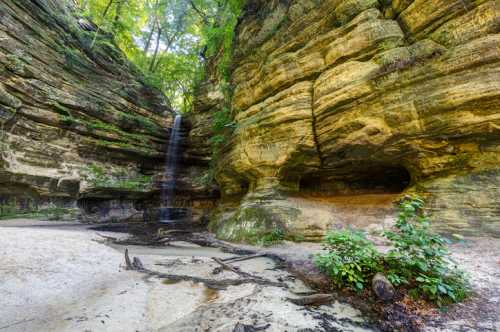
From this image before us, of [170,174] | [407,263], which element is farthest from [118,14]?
[407,263]

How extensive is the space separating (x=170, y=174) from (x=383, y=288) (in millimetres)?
14139

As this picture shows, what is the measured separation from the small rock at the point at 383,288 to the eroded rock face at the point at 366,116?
377 centimetres

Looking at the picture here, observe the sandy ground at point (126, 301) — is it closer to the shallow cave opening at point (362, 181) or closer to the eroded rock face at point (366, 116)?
the eroded rock face at point (366, 116)

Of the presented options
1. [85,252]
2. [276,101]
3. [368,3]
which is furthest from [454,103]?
[85,252]

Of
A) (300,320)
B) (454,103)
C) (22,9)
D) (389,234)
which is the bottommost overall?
(300,320)

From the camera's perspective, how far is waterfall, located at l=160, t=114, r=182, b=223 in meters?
14.3

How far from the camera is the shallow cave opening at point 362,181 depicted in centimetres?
836

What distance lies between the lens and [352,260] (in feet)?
11.7

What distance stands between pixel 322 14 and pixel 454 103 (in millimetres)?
5568

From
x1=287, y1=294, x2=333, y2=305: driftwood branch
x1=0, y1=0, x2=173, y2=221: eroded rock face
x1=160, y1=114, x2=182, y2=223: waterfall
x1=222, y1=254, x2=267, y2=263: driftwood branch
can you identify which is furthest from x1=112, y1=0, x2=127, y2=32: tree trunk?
x1=287, y1=294, x2=333, y2=305: driftwood branch

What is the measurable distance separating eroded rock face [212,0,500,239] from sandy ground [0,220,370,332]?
166 inches

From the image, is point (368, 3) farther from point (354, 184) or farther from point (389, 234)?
point (389, 234)

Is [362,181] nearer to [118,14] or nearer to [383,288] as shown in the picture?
[383,288]

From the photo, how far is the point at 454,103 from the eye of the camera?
18.2ft
